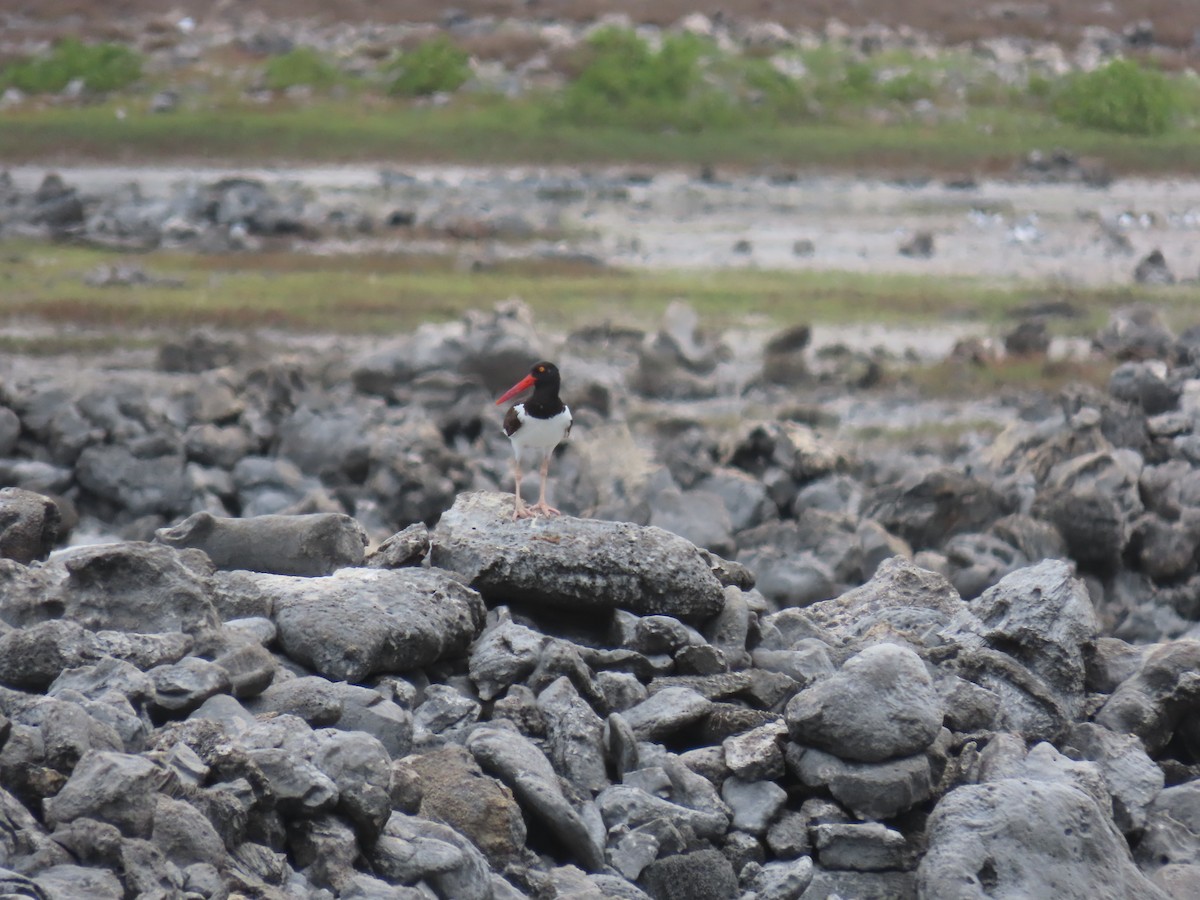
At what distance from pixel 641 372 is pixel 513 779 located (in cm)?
1663

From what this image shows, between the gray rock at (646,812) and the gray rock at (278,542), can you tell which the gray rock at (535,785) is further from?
the gray rock at (278,542)

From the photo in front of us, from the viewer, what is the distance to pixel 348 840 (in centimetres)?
679

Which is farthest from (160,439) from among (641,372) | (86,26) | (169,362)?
(86,26)

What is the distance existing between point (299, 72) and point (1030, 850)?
50059 millimetres

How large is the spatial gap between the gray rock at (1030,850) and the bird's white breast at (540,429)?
3.35m

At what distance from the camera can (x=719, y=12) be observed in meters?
65.4

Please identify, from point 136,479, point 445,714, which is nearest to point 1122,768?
point 445,714

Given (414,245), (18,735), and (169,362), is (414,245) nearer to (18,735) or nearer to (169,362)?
(169,362)

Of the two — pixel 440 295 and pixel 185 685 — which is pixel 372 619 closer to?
pixel 185 685

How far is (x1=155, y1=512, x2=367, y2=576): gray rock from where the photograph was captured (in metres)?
9.87

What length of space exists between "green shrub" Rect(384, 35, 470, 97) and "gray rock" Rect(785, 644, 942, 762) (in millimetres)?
45966

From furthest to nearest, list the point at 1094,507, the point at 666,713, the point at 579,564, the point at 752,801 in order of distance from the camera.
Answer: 1. the point at 1094,507
2. the point at 579,564
3. the point at 666,713
4. the point at 752,801

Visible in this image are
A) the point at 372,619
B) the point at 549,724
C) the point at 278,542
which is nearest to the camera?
the point at 549,724

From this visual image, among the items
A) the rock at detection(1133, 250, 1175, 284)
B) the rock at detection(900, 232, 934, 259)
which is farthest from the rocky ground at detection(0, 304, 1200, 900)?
the rock at detection(900, 232, 934, 259)
